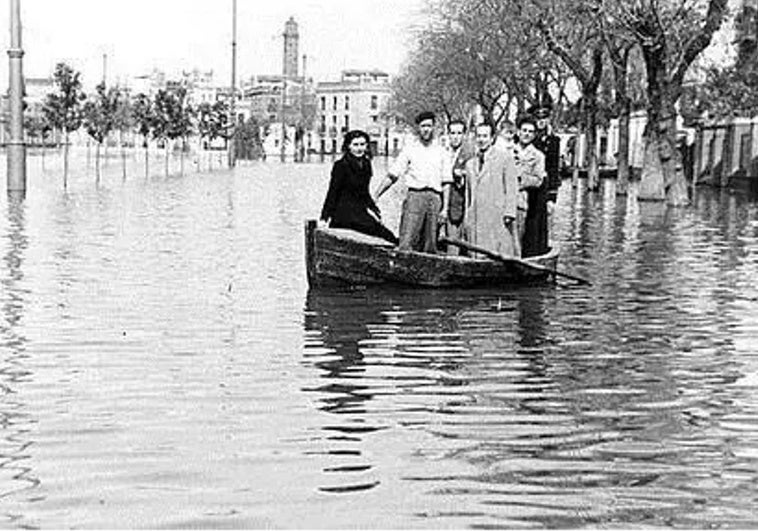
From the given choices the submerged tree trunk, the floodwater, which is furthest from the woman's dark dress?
the submerged tree trunk

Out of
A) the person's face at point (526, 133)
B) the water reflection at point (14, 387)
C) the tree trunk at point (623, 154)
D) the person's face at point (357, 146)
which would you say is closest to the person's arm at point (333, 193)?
the person's face at point (357, 146)

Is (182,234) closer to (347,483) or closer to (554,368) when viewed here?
(554,368)

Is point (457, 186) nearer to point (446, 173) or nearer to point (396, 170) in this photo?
point (446, 173)

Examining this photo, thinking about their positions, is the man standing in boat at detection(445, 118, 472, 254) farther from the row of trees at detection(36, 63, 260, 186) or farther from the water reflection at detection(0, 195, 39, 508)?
the row of trees at detection(36, 63, 260, 186)

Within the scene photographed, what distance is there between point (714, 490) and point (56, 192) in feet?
112

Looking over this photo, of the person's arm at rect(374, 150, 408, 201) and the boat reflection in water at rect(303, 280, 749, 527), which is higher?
the person's arm at rect(374, 150, 408, 201)

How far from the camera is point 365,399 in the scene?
9.49m

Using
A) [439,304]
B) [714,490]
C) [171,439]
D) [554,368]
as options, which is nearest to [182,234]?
[439,304]

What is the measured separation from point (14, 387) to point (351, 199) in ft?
23.2

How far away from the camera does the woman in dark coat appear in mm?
16062

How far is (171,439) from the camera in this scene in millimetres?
8148

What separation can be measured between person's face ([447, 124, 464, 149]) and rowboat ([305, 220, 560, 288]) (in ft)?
4.96

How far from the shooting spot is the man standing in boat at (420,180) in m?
16.0

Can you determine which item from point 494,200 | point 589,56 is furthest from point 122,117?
point 494,200
